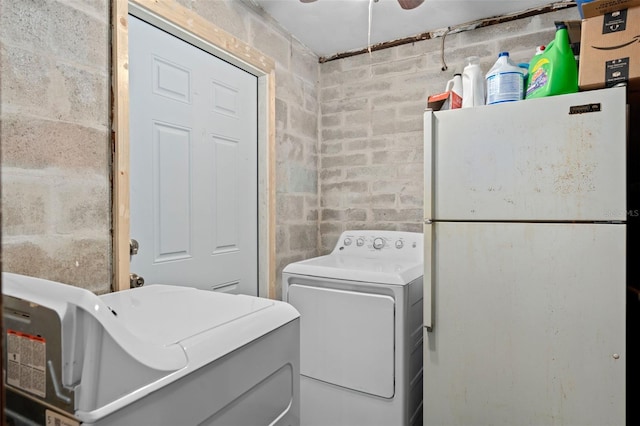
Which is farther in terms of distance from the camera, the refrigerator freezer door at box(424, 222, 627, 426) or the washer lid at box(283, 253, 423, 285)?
the washer lid at box(283, 253, 423, 285)

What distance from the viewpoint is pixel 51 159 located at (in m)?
1.25

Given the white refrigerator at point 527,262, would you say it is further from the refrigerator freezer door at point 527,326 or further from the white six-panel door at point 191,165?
the white six-panel door at point 191,165

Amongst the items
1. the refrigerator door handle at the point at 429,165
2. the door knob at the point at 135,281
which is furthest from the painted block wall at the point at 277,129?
the refrigerator door handle at the point at 429,165

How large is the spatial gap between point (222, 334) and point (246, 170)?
1.43 meters

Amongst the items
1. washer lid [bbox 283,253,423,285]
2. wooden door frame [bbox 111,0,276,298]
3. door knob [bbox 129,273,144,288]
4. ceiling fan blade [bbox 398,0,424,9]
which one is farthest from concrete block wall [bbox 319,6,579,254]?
door knob [bbox 129,273,144,288]

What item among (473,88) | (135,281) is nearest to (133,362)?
(135,281)

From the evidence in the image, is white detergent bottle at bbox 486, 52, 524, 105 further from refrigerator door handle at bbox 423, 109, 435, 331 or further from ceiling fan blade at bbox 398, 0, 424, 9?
ceiling fan blade at bbox 398, 0, 424, 9

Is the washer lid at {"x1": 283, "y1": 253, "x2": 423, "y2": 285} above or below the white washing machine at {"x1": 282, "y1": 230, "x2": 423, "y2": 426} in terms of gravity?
above

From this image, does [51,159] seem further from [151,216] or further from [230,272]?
[230,272]

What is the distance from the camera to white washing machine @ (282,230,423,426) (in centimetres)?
181

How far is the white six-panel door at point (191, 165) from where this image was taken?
164 centimetres

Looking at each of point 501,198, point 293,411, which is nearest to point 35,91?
point 293,411

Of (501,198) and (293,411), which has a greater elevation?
(501,198)

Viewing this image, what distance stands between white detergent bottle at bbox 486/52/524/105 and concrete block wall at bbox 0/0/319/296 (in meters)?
1.66
